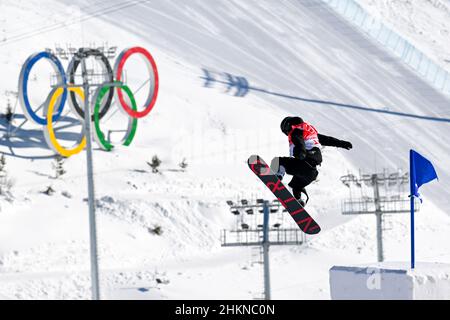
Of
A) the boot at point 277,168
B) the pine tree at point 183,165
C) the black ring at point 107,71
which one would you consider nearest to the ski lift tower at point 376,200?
the pine tree at point 183,165

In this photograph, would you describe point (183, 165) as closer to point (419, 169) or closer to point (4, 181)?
point (4, 181)

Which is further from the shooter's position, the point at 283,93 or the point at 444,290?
the point at 283,93

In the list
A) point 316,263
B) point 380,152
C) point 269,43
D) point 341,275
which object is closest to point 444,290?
point 341,275

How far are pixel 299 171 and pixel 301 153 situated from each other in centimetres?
35

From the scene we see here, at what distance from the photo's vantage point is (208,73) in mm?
82312

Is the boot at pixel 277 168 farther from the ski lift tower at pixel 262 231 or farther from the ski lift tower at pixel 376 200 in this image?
the ski lift tower at pixel 376 200

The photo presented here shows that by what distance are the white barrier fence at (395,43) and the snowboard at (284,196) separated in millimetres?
70953

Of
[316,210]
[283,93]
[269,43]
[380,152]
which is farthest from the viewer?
[269,43]

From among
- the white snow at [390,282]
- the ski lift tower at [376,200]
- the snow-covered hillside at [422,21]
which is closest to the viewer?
the white snow at [390,282]

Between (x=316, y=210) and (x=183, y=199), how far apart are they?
6.45 meters

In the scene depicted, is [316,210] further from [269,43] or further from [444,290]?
[444,290]

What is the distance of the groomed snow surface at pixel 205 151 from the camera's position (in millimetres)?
53938

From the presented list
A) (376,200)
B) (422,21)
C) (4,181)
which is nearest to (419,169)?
(376,200)

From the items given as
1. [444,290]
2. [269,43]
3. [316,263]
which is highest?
[269,43]
